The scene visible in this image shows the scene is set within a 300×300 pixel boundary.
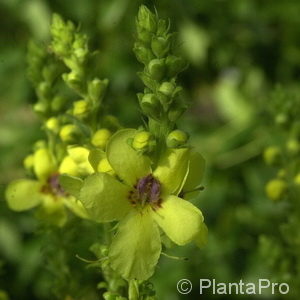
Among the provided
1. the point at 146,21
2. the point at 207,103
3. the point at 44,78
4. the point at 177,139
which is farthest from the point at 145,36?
the point at 207,103

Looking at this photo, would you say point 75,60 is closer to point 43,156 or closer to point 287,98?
point 43,156

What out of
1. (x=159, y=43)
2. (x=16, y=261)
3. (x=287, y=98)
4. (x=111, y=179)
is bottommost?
(x=16, y=261)

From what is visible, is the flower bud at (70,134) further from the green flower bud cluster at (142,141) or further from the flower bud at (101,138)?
the green flower bud cluster at (142,141)

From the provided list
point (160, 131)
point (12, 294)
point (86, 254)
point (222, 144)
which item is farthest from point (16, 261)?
point (160, 131)

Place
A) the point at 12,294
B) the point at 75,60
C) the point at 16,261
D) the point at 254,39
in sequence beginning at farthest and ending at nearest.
→ 1. the point at 254,39
2. the point at 16,261
3. the point at 12,294
4. the point at 75,60

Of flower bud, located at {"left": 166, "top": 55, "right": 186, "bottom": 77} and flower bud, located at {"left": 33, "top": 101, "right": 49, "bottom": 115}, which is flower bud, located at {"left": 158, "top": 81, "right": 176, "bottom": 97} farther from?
flower bud, located at {"left": 33, "top": 101, "right": 49, "bottom": 115}

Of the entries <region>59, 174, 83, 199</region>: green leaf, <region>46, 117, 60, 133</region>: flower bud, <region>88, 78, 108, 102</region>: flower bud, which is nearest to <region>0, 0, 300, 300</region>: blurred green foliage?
<region>46, 117, 60, 133</region>: flower bud
